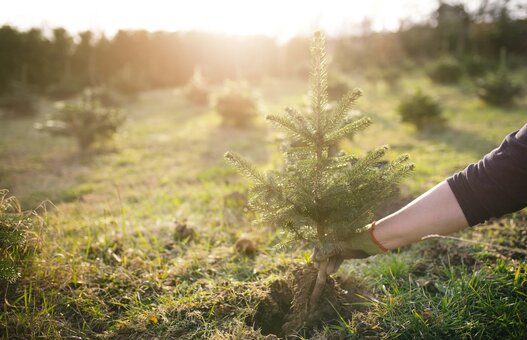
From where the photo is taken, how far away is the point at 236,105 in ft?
31.8

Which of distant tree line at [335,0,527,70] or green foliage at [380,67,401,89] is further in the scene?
distant tree line at [335,0,527,70]

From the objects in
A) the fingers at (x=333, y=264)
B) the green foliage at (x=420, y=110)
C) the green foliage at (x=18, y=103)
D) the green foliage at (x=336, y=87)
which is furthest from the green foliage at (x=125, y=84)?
the fingers at (x=333, y=264)

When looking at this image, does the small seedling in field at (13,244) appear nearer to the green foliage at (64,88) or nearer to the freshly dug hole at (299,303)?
the freshly dug hole at (299,303)

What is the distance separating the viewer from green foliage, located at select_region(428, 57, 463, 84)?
14148 mm

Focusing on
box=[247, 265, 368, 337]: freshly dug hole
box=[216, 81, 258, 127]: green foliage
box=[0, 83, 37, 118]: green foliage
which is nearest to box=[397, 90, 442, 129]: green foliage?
box=[216, 81, 258, 127]: green foliage

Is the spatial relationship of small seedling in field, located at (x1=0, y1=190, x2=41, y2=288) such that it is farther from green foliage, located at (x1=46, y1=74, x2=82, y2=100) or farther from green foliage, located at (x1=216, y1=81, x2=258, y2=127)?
green foliage, located at (x1=46, y1=74, x2=82, y2=100)

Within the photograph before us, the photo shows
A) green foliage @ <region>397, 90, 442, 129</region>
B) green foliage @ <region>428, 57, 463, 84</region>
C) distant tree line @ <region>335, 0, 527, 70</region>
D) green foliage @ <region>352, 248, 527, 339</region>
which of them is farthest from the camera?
distant tree line @ <region>335, 0, 527, 70</region>

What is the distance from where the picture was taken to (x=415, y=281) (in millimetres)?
2230

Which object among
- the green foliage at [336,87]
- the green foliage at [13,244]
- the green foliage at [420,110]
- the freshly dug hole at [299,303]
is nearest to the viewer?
the green foliage at [13,244]

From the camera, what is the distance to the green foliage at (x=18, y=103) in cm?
1241

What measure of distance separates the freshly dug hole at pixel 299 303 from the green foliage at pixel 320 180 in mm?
337

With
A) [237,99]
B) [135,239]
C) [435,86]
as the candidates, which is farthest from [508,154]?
[435,86]

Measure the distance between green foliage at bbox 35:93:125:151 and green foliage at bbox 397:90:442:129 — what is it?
687 cm

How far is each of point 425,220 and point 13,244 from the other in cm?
245
